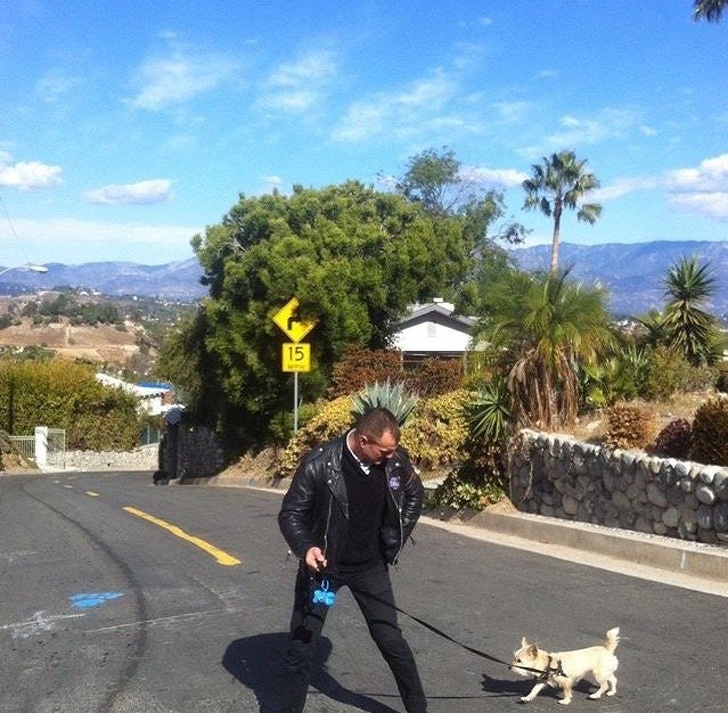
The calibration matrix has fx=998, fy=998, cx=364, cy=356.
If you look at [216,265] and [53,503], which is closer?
[53,503]

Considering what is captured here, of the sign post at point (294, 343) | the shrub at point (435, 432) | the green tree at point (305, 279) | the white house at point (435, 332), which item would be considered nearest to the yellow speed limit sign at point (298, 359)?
the sign post at point (294, 343)

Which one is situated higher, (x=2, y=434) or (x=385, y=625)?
(x=385, y=625)

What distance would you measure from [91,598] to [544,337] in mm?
6964

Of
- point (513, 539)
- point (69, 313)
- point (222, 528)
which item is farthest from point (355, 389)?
point (69, 313)

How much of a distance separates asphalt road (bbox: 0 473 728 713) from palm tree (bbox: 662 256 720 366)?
954 centimetres

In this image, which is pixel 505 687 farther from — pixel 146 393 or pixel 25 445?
pixel 146 393

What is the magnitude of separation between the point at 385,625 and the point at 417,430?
1489cm

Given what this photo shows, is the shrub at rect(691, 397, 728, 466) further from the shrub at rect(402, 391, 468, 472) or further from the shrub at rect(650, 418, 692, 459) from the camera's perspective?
the shrub at rect(402, 391, 468, 472)

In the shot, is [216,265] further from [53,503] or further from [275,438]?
[53,503]

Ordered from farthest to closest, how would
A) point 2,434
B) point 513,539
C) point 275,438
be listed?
point 2,434
point 275,438
point 513,539

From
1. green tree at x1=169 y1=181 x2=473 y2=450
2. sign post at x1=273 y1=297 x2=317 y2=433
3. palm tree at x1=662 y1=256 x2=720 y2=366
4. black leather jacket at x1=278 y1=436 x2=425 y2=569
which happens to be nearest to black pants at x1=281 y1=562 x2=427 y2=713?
black leather jacket at x1=278 y1=436 x2=425 y2=569

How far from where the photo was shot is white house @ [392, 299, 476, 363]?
35625 millimetres

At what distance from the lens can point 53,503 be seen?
66.8ft

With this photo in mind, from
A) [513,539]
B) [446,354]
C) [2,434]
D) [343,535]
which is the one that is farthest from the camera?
[2,434]
